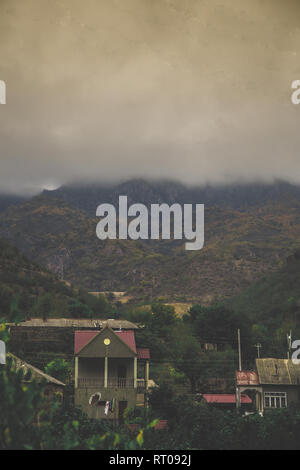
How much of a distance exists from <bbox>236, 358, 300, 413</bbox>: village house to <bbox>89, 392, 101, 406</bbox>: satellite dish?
9.44 meters

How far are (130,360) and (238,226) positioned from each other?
148665 mm

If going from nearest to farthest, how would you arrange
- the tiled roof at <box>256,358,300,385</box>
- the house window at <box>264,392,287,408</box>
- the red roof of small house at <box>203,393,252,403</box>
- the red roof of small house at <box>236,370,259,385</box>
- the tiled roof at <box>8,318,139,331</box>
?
the house window at <box>264,392,287,408</box>, the tiled roof at <box>256,358,300,385</box>, the red roof of small house at <box>236,370,259,385</box>, the red roof of small house at <box>203,393,252,403</box>, the tiled roof at <box>8,318,139,331</box>

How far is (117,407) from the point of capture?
3781cm

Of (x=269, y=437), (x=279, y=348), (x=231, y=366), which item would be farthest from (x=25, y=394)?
(x=279, y=348)

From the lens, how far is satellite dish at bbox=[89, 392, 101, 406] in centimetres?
3784

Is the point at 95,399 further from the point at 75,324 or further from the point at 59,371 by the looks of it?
the point at 75,324

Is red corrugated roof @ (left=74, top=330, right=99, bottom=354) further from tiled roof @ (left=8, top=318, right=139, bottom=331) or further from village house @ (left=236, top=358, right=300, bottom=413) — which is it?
tiled roof @ (left=8, top=318, right=139, bottom=331)

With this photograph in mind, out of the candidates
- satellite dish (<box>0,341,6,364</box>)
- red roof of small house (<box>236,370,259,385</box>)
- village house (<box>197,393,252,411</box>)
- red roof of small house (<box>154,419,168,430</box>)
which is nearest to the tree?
village house (<box>197,393,252,411</box>)

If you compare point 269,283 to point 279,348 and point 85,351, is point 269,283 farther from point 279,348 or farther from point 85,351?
point 85,351

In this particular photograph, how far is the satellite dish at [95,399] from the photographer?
37844mm

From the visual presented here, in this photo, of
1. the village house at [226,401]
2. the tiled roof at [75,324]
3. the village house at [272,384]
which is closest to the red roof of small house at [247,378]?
the village house at [272,384]

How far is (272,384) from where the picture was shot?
40.5 meters

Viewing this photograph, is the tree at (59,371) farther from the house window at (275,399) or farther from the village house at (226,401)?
the house window at (275,399)

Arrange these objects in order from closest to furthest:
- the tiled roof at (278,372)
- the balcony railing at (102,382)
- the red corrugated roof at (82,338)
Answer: the balcony railing at (102,382), the red corrugated roof at (82,338), the tiled roof at (278,372)
